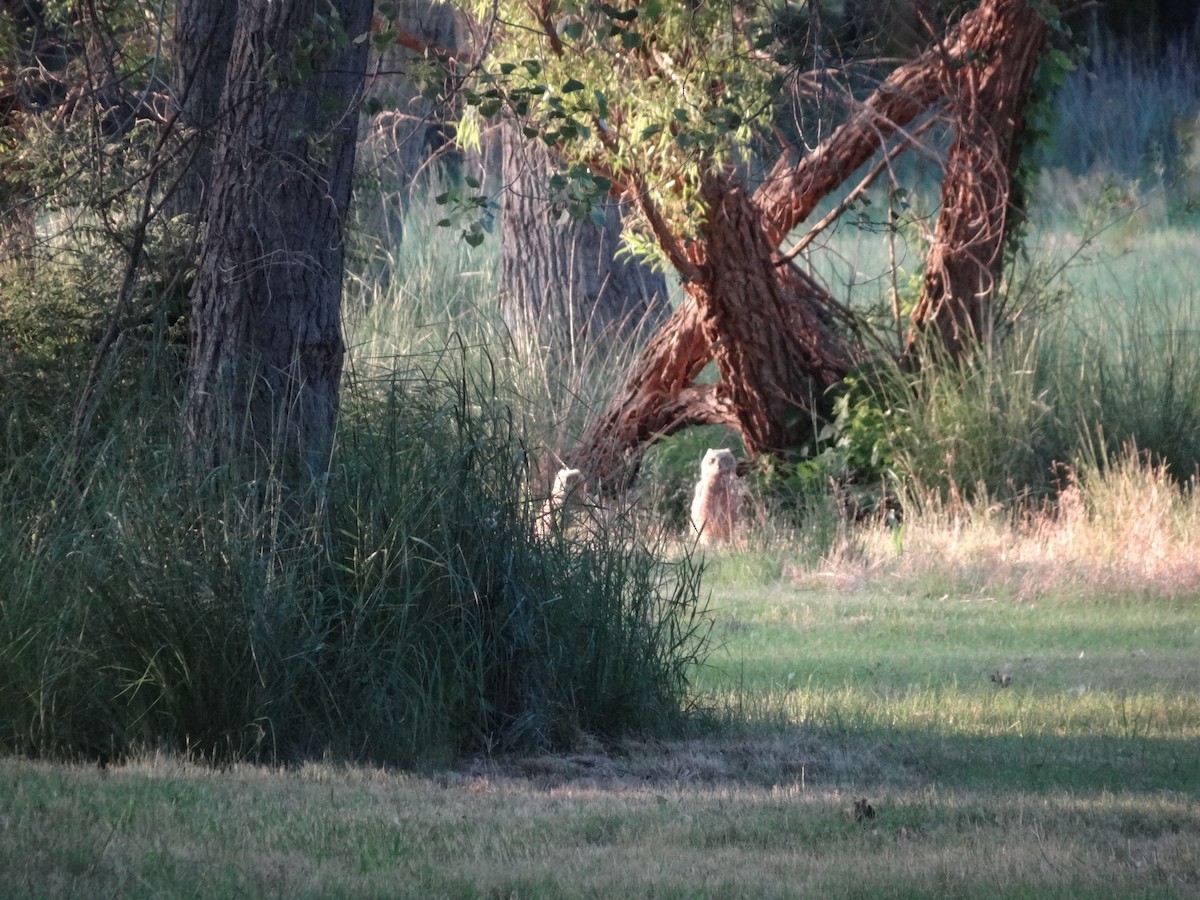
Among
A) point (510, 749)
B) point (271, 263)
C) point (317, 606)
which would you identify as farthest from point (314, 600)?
point (271, 263)

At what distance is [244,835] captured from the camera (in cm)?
455

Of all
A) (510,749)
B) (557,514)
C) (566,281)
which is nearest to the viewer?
(510,749)

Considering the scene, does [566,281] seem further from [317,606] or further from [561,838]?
[561,838]

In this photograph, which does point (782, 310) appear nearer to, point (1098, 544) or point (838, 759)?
point (1098, 544)

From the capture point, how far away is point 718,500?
13.2 m

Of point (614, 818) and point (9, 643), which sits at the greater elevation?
point (9, 643)

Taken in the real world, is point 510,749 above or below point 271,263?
below

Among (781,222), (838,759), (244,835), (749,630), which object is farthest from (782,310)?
(244,835)

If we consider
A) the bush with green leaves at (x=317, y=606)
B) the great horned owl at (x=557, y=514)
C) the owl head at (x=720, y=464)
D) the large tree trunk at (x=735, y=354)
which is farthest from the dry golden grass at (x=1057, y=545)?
the bush with green leaves at (x=317, y=606)

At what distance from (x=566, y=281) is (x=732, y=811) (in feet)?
37.8

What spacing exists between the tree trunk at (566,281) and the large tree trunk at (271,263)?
345 inches

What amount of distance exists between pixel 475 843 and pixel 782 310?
9319 millimetres

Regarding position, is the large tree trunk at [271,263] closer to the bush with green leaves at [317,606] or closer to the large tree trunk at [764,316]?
the bush with green leaves at [317,606]

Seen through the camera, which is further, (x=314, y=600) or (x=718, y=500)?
(x=718, y=500)
